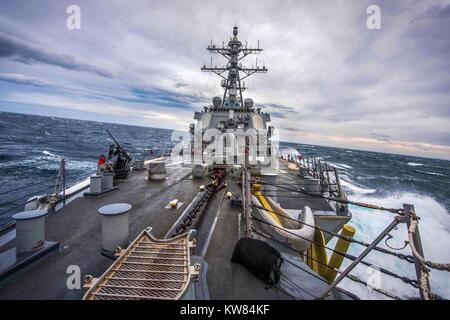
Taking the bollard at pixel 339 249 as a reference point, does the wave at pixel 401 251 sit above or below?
below

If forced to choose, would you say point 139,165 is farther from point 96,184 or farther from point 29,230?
point 29,230

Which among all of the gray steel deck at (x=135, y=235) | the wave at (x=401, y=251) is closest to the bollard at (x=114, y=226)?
the gray steel deck at (x=135, y=235)

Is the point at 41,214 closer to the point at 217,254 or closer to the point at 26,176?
the point at 217,254

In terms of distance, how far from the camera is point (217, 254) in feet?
14.4

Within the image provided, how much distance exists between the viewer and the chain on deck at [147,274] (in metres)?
2.60

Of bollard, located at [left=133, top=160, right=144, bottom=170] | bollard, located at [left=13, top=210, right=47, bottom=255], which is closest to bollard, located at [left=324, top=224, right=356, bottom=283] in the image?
bollard, located at [left=13, top=210, right=47, bottom=255]

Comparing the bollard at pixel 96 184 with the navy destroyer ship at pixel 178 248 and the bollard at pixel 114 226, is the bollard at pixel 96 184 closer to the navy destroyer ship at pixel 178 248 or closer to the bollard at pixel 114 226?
the navy destroyer ship at pixel 178 248

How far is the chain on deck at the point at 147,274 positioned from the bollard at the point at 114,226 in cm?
45

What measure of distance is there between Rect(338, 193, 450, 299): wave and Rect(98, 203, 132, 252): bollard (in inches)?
399

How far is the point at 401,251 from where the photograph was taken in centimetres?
1579

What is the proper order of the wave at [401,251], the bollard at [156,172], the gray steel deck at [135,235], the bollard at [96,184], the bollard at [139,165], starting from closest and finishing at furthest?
1. the gray steel deck at [135,235]
2. the bollard at [96,184]
3. the wave at [401,251]
4. the bollard at [156,172]
5. the bollard at [139,165]

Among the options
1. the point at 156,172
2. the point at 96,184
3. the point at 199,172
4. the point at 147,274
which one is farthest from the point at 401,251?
the point at 96,184
